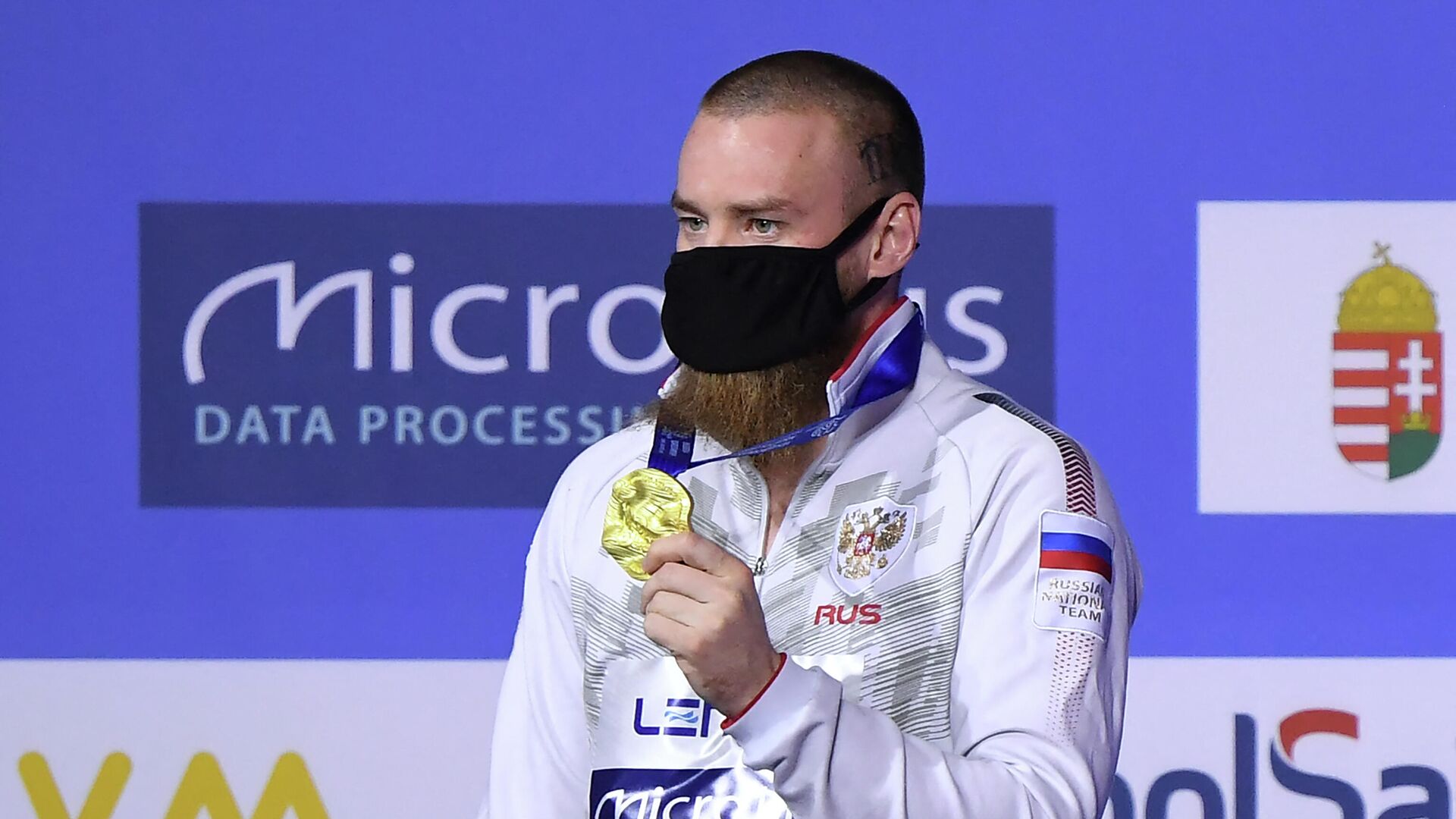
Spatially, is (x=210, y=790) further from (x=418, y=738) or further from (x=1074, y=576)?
(x=1074, y=576)

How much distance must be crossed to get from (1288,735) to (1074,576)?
4.82 ft

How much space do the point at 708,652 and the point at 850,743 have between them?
0.14m

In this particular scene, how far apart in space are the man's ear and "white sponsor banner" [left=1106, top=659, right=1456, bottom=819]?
51.2 inches

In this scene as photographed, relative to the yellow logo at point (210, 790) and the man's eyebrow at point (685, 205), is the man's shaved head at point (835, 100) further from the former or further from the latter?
the yellow logo at point (210, 790)

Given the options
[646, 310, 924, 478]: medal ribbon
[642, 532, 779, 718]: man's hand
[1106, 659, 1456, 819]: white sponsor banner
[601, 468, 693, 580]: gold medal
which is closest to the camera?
[642, 532, 779, 718]: man's hand

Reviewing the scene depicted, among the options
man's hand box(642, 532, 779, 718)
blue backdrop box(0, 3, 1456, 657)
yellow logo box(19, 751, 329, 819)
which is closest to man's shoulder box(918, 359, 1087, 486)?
man's hand box(642, 532, 779, 718)

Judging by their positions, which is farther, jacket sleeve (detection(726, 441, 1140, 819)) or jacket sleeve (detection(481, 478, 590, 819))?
jacket sleeve (detection(481, 478, 590, 819))

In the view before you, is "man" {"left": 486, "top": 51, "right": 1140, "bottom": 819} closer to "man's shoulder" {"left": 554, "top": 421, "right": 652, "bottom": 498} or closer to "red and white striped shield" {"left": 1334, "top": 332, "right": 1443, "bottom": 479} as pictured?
"man's shoulder" {"left": 554, "top": 421, "right": 652, "bottom": 498}

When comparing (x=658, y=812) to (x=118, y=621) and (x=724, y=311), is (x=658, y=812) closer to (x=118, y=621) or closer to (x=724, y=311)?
(x=724, y=311)

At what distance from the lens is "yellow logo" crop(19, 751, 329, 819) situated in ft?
8.82

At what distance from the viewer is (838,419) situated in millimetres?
1483

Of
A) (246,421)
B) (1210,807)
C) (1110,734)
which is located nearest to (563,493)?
(1110,734)

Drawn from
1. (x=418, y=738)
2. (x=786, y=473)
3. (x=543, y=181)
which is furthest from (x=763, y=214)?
(x=418, y=738)

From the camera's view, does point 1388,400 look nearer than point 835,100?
No
